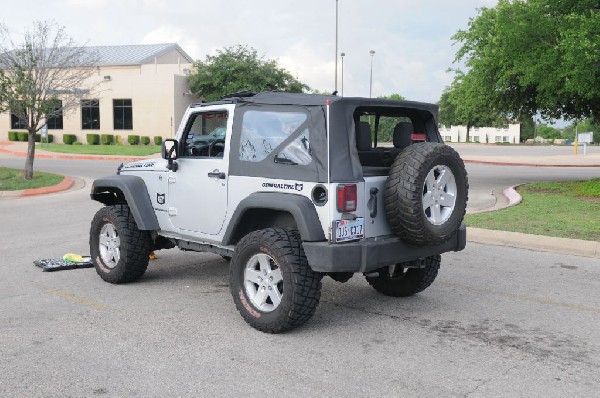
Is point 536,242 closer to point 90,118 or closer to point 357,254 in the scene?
point 357,254

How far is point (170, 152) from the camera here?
6.21 m

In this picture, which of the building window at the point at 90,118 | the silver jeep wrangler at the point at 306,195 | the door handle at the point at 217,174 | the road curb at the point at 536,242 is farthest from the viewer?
the building window at the point at 90,118

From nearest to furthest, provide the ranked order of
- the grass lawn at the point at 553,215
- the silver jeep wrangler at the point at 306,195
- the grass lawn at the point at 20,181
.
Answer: the silver jeep wrangler at the point at 306,195, the grass lawn at the point at 553,215, the grass lawn at the point at 20,181

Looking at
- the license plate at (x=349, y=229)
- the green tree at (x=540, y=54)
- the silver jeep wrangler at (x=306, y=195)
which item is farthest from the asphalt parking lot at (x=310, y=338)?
the green tree at (x=540, y=54)

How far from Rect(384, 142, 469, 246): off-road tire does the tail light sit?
0.31 meters

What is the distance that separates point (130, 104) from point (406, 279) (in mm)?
45537

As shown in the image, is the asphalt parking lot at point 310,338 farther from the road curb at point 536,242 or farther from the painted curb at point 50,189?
the painted curb at point 50,189

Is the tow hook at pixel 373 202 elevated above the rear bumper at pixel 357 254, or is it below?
above

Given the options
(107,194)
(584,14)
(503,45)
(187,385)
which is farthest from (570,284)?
(503,45)

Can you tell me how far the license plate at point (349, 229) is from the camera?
494 centimetres

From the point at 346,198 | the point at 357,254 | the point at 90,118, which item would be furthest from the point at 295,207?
the point at 90,118

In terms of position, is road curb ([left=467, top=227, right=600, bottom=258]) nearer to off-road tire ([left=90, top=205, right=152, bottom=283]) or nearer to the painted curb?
off-road tire ([left=90, top=205, right=152, bottom=283])

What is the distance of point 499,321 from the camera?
5.63 m

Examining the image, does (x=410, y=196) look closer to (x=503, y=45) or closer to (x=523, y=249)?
(x=523, y=249)
